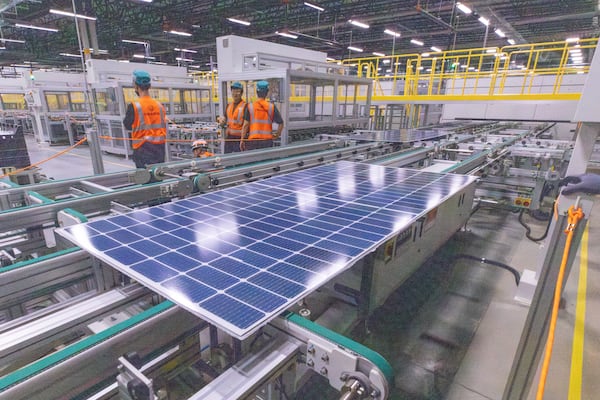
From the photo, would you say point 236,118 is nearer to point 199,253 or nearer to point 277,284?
point 199,253

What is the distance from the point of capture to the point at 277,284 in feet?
4.48

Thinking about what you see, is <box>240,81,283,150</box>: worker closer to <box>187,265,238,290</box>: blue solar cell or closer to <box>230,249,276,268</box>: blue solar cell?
<box>230,249,276,268</box>: blue solar cell

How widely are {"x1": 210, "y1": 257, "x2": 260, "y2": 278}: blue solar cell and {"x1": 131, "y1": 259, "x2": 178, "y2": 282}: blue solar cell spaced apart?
191 millimetres

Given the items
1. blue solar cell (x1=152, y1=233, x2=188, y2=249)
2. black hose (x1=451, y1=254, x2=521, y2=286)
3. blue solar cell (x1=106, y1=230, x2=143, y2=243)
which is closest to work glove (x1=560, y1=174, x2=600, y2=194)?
blue solar cell (x1=152, y1=233, x2=188, y2=249)

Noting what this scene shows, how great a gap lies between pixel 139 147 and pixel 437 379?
467cm

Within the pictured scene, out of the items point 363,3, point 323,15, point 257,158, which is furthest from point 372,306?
point 323,15

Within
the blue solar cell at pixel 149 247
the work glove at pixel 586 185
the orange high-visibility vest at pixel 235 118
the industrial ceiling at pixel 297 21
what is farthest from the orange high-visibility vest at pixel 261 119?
the industrial ceiling at pixel 297 21

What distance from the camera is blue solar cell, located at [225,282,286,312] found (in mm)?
1219

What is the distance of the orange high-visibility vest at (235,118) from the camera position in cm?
622

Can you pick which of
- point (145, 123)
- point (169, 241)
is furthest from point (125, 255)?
point (145, 123)

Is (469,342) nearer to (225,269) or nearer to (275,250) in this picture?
(275,250)

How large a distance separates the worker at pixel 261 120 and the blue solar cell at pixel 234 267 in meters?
4.64

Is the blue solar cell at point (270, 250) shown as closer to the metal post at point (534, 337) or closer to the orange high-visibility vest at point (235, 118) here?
the metal post at point (534, 337)

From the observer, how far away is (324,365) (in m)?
1.16
